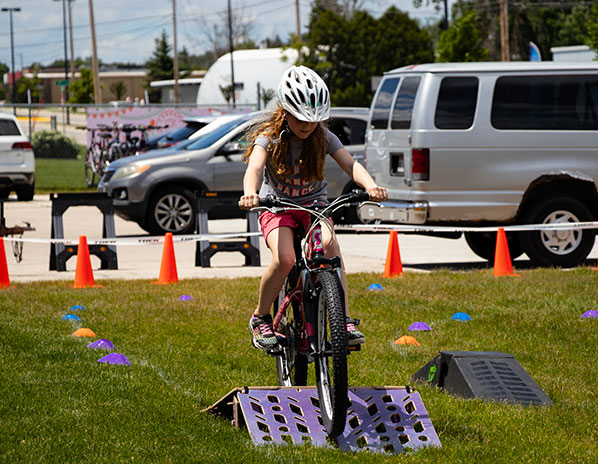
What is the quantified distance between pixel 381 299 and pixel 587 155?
4.05m

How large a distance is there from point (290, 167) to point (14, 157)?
1747cm

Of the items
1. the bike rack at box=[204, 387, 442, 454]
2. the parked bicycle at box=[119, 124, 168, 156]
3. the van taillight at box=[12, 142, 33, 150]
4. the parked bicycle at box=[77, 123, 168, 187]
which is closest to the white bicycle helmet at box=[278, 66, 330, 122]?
the bike rack at box=[204, 387, 442, 454]

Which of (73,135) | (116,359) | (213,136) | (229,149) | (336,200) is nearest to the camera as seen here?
(336,200)

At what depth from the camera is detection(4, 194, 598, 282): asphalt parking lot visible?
1185 centimetres

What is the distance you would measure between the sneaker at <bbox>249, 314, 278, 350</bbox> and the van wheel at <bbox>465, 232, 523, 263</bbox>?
7.87 metres

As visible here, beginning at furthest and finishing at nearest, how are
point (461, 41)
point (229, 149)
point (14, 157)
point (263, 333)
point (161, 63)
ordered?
point (161, 63)
point (461, 41)
point (14, 157)
point (229, 149)
point (263, 333)

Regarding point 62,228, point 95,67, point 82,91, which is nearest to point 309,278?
point 62,228

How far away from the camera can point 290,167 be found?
535cm

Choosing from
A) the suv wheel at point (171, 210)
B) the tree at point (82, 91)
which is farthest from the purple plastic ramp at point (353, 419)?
the tree at point (82, 91)

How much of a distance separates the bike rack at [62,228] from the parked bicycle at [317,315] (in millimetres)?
6837

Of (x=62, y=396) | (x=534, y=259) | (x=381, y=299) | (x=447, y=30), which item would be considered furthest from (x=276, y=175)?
(x=447, y=30)

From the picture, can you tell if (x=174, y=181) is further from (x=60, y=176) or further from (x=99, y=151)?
(x=60, y=176)

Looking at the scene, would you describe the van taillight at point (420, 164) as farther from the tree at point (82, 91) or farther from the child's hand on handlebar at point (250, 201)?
the tree at point (82, 91)

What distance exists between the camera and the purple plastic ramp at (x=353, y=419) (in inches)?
190
